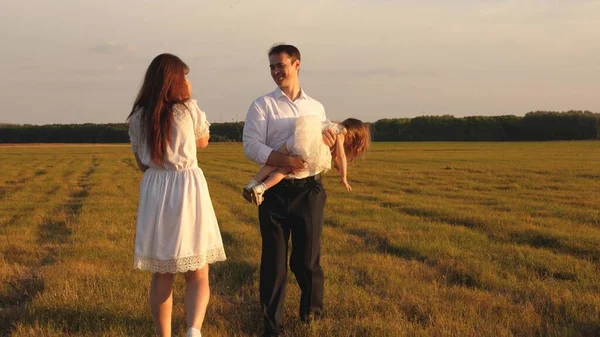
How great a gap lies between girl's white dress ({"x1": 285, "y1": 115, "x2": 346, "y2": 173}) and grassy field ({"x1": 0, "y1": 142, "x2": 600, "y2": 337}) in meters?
1.31

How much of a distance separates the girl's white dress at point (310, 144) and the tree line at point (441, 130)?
266ft

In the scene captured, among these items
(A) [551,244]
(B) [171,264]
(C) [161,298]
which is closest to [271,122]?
(B) [171,264]

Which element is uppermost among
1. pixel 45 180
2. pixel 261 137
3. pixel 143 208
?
pixel 261 137

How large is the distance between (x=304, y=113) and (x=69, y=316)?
270 cm

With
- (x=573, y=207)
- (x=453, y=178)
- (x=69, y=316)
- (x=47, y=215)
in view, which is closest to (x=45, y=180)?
(x=47, y=215)

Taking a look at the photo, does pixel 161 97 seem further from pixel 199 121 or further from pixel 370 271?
pixel 370 271

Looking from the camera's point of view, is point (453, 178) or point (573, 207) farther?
point (453, 178)

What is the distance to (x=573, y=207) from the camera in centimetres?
1405

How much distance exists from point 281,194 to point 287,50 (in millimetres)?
1122

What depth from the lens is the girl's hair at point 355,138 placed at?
5199mm

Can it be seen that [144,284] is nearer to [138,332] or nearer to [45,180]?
[138,332]

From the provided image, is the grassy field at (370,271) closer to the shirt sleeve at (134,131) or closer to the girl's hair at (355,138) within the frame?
the girl's hair at (355,138)

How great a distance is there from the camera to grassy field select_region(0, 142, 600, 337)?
522 centimetres

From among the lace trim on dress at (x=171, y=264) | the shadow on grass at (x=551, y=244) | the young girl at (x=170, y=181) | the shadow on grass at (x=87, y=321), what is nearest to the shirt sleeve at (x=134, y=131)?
the young girl at (x=170, y=181)
